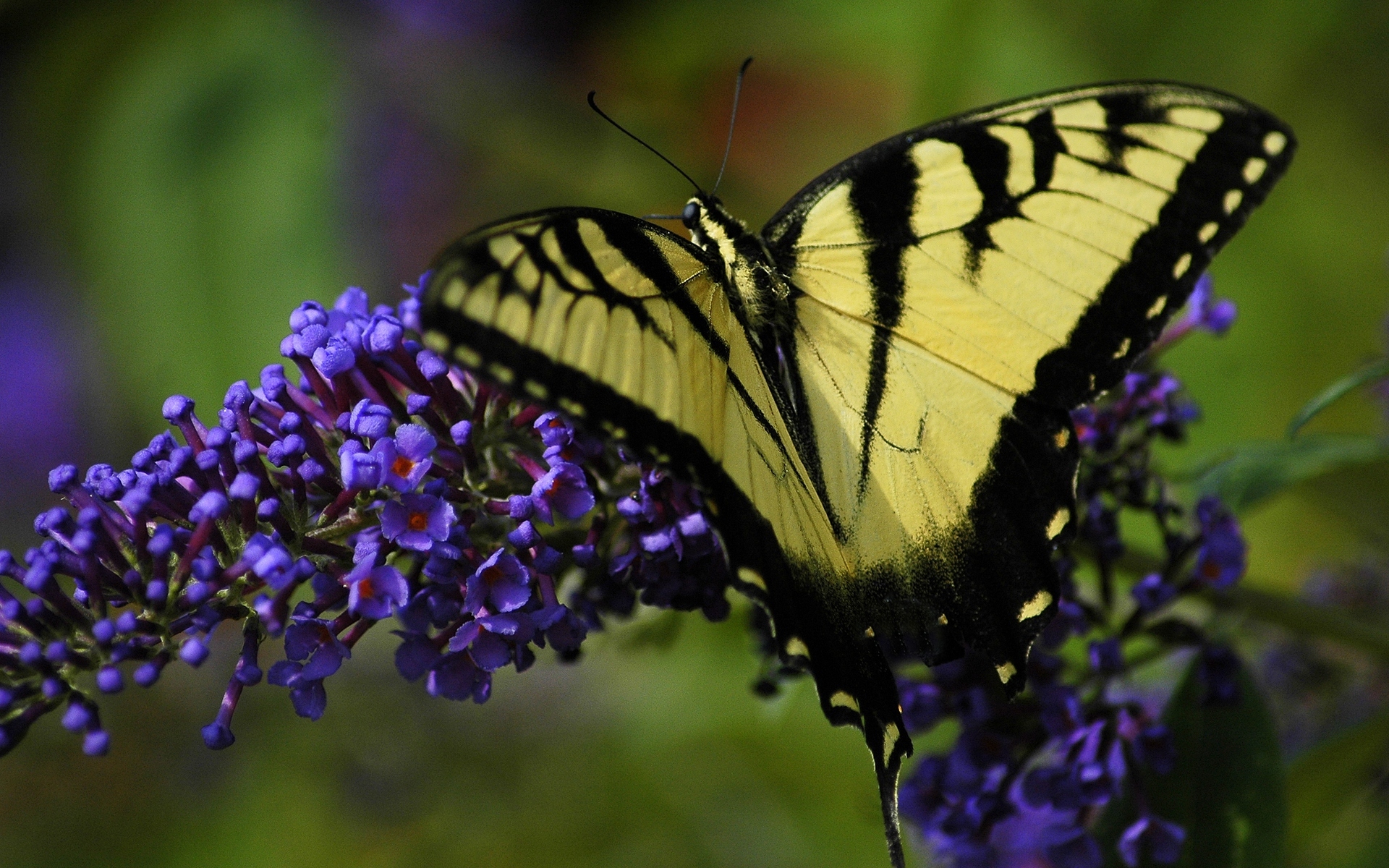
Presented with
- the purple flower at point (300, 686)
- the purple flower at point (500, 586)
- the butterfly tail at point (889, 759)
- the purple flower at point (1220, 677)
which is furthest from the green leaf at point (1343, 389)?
the purple flower at point (300, 686)

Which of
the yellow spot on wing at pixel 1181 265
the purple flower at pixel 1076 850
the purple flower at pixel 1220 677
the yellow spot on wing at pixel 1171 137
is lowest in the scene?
the purple flower at pixel 1076 850

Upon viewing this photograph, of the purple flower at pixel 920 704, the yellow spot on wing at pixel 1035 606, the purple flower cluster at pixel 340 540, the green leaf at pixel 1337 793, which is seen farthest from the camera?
the green leaf at pixel 1337 793

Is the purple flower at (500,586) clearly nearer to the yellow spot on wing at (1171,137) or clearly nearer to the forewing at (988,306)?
the forewing at (988,306)

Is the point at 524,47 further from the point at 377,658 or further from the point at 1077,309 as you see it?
the point at 1077,309

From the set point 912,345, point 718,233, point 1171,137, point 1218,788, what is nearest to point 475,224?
point 718,233

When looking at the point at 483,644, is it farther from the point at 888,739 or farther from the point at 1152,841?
the point at 1152,841

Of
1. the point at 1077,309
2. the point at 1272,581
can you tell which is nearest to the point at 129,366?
the point at 1077,309
